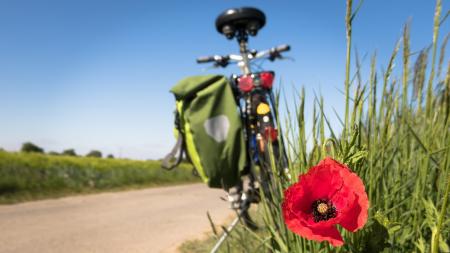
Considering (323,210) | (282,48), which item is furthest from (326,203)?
(282,48)

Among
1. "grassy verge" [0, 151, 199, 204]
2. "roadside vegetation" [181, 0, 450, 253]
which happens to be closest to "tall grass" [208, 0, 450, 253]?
"roadside vegetation" [181, 0, 450, 253]

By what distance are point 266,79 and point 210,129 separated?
0.59 meters

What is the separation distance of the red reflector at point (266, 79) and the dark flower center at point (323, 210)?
1927mm

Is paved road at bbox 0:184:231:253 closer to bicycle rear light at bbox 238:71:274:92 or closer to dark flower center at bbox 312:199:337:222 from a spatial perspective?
bicycle rear light at bbox 238:71:274:92

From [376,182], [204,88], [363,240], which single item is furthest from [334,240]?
[204,88]

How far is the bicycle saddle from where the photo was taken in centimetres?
286

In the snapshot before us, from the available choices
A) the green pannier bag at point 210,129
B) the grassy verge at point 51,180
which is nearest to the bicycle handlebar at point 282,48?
the green pannier bag at point 210,129

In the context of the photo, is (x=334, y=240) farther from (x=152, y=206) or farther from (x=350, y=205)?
(x=152, y=206)

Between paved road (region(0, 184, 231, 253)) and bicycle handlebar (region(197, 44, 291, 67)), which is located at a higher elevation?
bicycle handlebar (region(197, 44, 291, 67))

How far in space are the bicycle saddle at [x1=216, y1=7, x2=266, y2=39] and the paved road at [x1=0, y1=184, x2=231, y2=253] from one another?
1799 millimetres

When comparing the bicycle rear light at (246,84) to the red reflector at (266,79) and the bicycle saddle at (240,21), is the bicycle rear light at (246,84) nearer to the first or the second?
the red reflector at (266,79)

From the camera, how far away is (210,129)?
2.26 meters

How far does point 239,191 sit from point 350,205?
7.26 feet

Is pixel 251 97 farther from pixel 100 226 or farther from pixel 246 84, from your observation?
pixel 100 226
